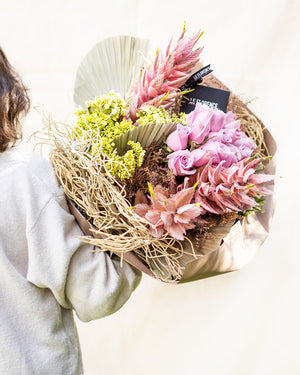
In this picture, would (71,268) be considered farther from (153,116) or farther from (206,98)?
(206,98)

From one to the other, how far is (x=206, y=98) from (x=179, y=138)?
23 centimetres

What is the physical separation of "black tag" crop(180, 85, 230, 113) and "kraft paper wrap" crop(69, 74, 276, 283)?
0.08 m

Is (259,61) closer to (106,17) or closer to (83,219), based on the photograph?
(106,17)

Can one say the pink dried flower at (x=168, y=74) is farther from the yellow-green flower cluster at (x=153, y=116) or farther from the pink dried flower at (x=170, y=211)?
the pink dried flower at (x=170, y=211)

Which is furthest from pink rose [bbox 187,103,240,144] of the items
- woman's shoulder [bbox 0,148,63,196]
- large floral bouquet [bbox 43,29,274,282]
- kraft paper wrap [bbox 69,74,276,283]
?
woman's shoulder [bbox 0,148,63,196]

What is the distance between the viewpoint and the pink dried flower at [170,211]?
0.74 metres

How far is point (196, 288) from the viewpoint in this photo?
1442mm

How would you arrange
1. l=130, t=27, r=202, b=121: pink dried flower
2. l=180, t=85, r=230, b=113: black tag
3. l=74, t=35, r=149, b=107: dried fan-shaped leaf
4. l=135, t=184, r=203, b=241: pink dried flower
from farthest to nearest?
l=74, t=35, r=149, b=107: dried fan-shaped leaf, l=180, t=85, r=230, b=113: black tag, l=130, t=27, r=202, b=121: pink dried flower, l=135, t=184, r=203, b=241: pink dried flower

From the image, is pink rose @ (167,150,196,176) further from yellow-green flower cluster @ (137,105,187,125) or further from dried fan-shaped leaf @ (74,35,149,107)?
dried fan-shaped leaf @ (74,35,149,107)

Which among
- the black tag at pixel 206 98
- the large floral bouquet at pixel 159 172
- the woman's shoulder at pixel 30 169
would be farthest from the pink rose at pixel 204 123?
the woman's shoulder at pixel 30 169

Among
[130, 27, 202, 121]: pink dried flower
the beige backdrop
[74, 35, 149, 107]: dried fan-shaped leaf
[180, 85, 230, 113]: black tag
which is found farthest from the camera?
the beige backdrop

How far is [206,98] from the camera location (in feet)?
3.15

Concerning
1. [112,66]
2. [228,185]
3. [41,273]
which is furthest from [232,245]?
[112,66]

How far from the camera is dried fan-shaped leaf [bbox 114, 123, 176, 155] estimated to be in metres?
0.81
